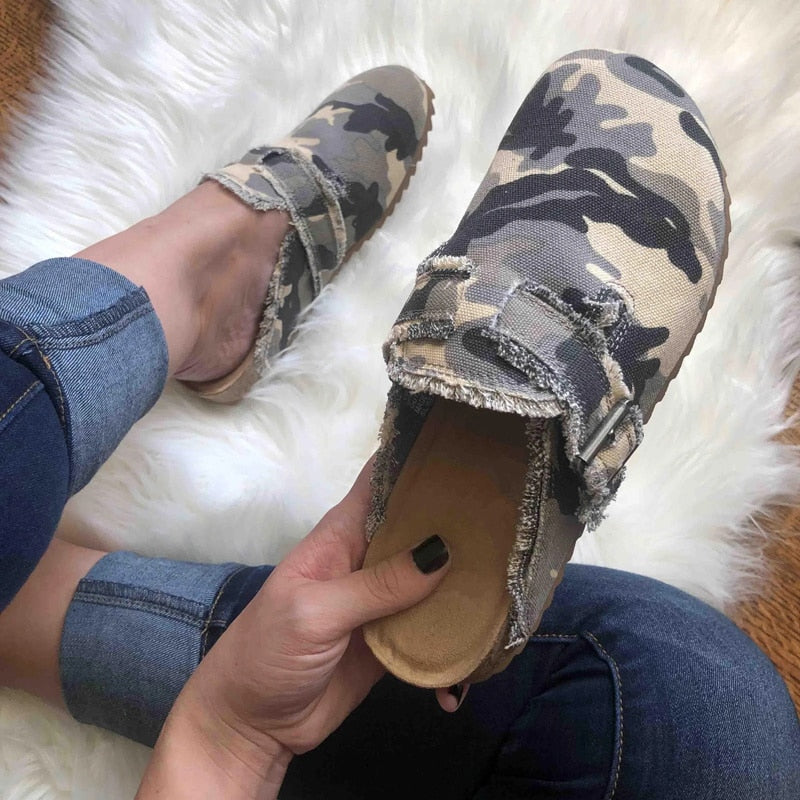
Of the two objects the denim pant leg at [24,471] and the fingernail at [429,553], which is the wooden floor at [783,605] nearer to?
the fingernail at [429,553]

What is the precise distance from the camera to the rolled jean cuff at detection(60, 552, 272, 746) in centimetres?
53

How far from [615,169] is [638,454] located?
26 cm

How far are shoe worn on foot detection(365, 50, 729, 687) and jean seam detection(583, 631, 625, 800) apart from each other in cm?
7

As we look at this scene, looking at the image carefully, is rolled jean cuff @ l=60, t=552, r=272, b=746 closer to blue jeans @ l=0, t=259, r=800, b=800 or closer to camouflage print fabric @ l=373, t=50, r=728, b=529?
blue jeans @ l=0, t=259, r=800, b=800

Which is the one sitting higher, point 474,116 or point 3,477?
point 474,116

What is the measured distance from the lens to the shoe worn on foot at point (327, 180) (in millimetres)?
685

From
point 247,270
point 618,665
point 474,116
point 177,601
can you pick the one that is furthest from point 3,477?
point 474,116

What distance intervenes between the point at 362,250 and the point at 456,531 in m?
0.35

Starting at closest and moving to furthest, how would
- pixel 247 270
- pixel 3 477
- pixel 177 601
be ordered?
pixel 3 477, pixel 177 601, pixel 247 270

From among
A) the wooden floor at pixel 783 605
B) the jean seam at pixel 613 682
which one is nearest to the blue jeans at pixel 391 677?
the jean seam at pixel 613 682

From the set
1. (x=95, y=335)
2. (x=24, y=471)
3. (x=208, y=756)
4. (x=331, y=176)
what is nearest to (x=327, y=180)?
(x=331, y=176)

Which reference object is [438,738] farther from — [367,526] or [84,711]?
[84,711]

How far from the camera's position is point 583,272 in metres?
0.46

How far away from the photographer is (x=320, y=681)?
0.45m
